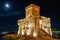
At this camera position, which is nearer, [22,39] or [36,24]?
[22,39]

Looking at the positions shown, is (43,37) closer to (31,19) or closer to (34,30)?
(34,30)

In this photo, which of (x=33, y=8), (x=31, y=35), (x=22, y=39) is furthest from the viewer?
(x=33, y=8)

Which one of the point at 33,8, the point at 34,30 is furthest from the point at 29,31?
the point at 33,8

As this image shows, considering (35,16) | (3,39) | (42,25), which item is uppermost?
(35,16)

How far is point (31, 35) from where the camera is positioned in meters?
55.0

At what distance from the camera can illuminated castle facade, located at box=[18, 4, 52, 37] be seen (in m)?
56.5

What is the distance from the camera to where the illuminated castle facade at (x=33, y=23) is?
56503mm

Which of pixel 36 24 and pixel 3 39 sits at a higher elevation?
pixel 36 24

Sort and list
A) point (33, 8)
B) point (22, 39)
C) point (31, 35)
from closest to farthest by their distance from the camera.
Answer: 1. point (22, 39)
2. point (31, 35)
3. point (33, 8)

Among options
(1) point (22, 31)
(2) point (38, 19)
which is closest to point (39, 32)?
(2) point (38, 19)

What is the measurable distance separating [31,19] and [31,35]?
671 centimetres

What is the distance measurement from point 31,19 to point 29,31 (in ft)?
16.7

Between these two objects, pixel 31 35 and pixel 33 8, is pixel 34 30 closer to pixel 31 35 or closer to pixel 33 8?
pixel 31 35

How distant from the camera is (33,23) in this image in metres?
56.5
